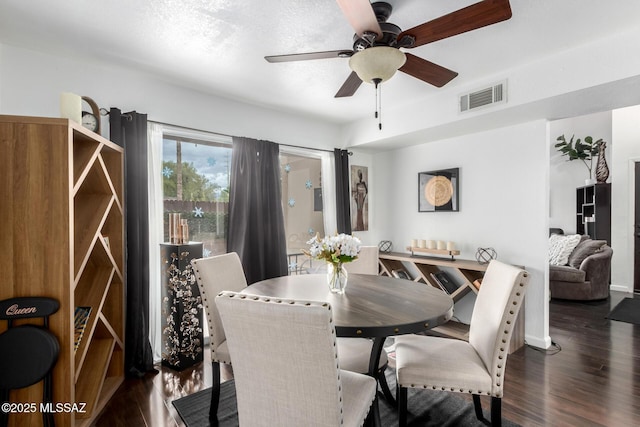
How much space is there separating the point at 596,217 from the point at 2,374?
7.64m

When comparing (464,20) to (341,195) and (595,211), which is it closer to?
(341,195)

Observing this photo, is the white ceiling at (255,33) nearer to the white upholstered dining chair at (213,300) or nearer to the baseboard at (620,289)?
the white upholstered dining chair at (213,300)

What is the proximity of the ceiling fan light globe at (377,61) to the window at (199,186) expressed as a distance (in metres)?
2.04

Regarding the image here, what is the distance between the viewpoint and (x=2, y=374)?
1.61 meters

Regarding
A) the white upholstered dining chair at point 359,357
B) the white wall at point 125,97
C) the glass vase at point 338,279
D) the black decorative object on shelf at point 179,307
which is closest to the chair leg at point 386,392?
the white upholstered dining chair at point 359,357

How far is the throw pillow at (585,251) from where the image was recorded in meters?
4.73

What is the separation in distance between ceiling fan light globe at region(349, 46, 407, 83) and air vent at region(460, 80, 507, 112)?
4.90 feet

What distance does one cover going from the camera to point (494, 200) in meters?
3.45

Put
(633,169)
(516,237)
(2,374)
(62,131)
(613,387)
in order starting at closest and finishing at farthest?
(2,374) → (62,131) → (613,387) → (516,237) → (633,169)

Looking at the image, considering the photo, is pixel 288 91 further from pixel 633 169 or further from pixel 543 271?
pixel 633 169

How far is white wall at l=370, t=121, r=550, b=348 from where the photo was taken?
3.07 meters

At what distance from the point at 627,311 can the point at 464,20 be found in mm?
4706

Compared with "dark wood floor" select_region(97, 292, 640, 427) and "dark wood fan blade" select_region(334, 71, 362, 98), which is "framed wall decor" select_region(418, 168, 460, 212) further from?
"dark wood fan blade" select_region(334, 71, 362, 98)

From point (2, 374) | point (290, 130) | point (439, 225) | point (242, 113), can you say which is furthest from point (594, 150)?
point (2, 374)
